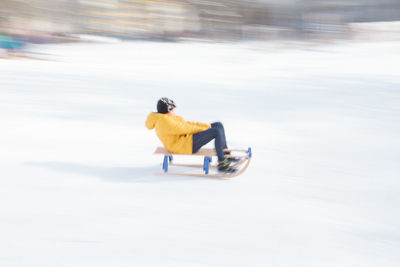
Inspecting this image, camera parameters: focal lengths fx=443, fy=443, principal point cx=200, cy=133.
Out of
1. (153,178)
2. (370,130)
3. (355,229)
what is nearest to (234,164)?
(153,178)

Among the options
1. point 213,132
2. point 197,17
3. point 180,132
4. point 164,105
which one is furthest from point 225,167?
point 197,17

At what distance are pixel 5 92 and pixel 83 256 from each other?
20.8 feet

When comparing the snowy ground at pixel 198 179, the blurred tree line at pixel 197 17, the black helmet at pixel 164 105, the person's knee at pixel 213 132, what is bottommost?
the snowy ground at pixel 198 179

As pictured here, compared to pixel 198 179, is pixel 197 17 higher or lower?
higher

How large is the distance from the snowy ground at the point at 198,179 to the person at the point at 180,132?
1.03 feet

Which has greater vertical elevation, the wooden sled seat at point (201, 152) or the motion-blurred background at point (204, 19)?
the motion-blurred background at point (204, 19)

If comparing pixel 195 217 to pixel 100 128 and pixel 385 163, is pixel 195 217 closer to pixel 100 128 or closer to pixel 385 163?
pixel 385 163

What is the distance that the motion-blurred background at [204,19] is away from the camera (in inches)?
814

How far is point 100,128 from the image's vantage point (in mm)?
6289

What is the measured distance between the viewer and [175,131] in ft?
13.5

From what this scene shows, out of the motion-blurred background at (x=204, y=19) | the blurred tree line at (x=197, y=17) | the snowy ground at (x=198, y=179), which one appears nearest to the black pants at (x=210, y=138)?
the snowy ground at (x=198, y=179)

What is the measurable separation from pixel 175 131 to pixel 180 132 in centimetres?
5

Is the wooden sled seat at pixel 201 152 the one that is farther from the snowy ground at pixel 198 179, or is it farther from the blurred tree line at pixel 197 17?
the blurred tree line at pixel 197 17

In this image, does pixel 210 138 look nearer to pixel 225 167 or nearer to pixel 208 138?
pixel 208 138
